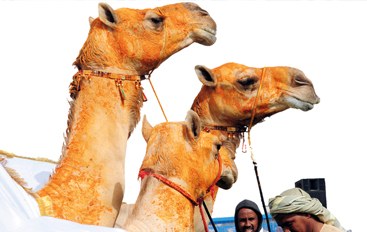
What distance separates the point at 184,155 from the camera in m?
4.83

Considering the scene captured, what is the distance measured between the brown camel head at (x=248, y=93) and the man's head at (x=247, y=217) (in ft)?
3.13

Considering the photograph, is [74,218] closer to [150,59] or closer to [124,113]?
[124,113]

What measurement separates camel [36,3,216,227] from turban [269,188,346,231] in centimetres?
143

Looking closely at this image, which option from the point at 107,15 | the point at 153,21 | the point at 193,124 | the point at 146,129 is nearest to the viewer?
the point at 193,124

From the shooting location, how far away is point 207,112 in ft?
22.2

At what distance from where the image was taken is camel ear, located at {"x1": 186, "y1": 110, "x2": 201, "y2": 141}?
4.87 metres

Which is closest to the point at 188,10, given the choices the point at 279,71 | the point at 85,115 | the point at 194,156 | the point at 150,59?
the point at 150,59

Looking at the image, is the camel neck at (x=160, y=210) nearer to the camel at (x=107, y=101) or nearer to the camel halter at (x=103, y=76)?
the camel at (x=107, y=101)

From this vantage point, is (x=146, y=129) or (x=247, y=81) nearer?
(x=146, y=129)

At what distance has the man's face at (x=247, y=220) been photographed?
6344mm

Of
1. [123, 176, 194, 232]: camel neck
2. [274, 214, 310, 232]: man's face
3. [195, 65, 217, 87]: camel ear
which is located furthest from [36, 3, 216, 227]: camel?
[274, 214, 310, 232]: man's face

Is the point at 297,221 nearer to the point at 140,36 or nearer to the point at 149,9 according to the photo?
the point at 140,36

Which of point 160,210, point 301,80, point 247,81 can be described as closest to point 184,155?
point 160,210

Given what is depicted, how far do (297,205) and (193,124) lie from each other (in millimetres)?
1226
